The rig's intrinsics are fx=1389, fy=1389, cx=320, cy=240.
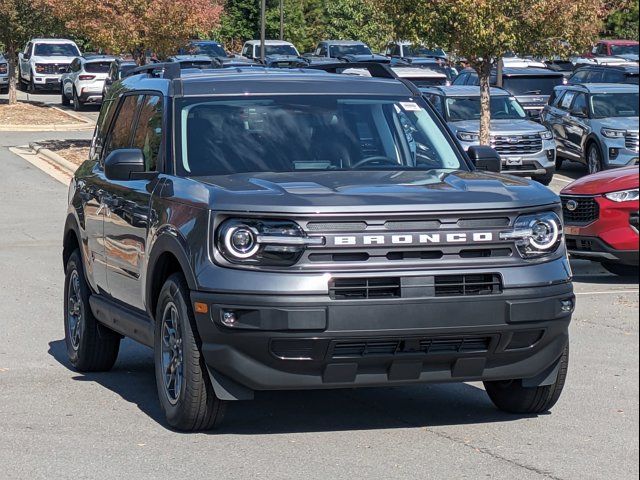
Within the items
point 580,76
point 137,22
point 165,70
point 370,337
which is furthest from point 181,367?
point 580,76

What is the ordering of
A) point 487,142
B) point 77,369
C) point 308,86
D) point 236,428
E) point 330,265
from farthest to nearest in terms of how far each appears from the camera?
point 487,142 → point 77,369 → point 308,86 → point 236,428 → point 330,265

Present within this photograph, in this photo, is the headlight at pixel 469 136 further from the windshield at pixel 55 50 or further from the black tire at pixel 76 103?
the windshield at pixel 55 50

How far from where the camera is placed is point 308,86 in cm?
800

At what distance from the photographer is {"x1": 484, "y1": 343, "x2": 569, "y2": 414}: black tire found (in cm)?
742

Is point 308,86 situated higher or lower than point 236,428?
higher

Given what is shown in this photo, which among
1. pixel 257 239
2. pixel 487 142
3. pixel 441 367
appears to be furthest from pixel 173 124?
pixel 487 142

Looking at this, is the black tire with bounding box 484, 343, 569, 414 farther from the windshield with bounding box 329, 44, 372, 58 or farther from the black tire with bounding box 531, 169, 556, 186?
the windshield with bounding box 329, 44, 372, 58

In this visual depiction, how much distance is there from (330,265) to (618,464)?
1686 mm

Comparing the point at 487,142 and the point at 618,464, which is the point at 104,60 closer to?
the point at 487,142

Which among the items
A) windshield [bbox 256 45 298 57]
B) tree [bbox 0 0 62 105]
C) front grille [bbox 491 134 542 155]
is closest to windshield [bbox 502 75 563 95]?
front grille [bbox 491 134 542 155]

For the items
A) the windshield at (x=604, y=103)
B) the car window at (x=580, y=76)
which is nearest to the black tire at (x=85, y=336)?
the windshield at (x=604, y=103)

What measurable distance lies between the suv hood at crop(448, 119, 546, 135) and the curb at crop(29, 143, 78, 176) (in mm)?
7294

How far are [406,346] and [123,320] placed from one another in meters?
2.18

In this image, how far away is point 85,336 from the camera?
902cm
